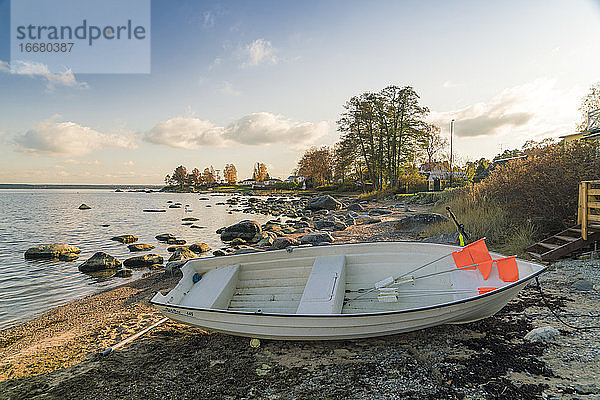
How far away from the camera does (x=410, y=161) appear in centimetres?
3691

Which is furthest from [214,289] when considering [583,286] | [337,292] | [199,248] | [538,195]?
[199,248]

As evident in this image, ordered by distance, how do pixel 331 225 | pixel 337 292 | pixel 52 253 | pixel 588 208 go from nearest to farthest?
1. pixel 337 292
2. pixel 588 208
3. pixel 52 253
4. pixel 331 225

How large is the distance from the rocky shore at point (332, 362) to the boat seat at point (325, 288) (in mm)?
540

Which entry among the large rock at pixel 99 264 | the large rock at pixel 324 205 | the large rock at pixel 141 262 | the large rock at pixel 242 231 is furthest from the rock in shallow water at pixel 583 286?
the large rock at pixel 324 205

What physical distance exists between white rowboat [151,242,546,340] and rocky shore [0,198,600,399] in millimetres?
330

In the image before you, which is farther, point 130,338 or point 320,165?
point 320,165

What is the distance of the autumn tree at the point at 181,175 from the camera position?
118375 millimetres

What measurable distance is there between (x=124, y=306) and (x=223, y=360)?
3.85 meters

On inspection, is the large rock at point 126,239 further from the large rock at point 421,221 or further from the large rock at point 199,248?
the large rock at point 421,221

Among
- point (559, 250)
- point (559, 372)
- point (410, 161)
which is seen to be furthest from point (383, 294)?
point (410, 161)

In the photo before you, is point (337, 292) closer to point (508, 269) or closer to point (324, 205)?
point (508, 269)

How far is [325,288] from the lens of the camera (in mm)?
4828

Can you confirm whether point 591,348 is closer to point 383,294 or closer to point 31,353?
point 383,294

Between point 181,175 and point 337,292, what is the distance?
399ft
